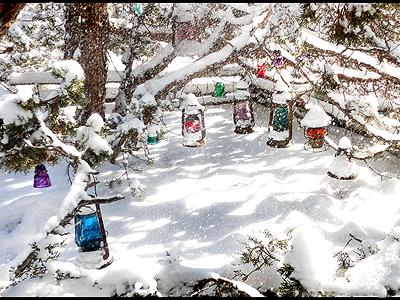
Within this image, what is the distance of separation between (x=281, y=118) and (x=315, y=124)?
55cm

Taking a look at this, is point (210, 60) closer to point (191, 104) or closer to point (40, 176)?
point (191, 104)

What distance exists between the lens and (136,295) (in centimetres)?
199

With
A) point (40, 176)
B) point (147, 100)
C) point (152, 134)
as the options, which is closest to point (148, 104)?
point (147, 100)

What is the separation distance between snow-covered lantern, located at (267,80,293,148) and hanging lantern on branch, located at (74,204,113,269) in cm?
261

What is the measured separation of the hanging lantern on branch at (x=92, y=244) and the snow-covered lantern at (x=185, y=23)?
12.6 feet

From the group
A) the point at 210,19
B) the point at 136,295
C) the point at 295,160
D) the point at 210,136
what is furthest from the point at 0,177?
the point at 136,295

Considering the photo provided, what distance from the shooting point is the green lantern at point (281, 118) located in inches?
190

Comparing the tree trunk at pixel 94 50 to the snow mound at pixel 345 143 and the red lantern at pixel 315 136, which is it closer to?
the red lantern at pixel 315 136

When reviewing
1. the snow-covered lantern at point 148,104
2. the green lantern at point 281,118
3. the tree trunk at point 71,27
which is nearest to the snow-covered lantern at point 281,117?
the green lantern at point 281,118

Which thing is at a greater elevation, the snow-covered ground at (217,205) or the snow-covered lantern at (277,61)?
the snow-covered lantern at (277,61)

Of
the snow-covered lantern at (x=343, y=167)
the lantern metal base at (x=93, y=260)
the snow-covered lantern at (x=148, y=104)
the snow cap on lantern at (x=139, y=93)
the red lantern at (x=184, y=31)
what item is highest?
the red lantern at (x=184, y=31)

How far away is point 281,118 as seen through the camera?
16.3 feet

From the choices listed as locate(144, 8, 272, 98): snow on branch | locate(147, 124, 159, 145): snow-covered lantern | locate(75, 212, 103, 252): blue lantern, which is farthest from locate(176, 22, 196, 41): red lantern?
locate(75, 212, 103, 252): blue lantern

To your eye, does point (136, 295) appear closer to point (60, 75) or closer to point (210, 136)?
point (60, 75)
